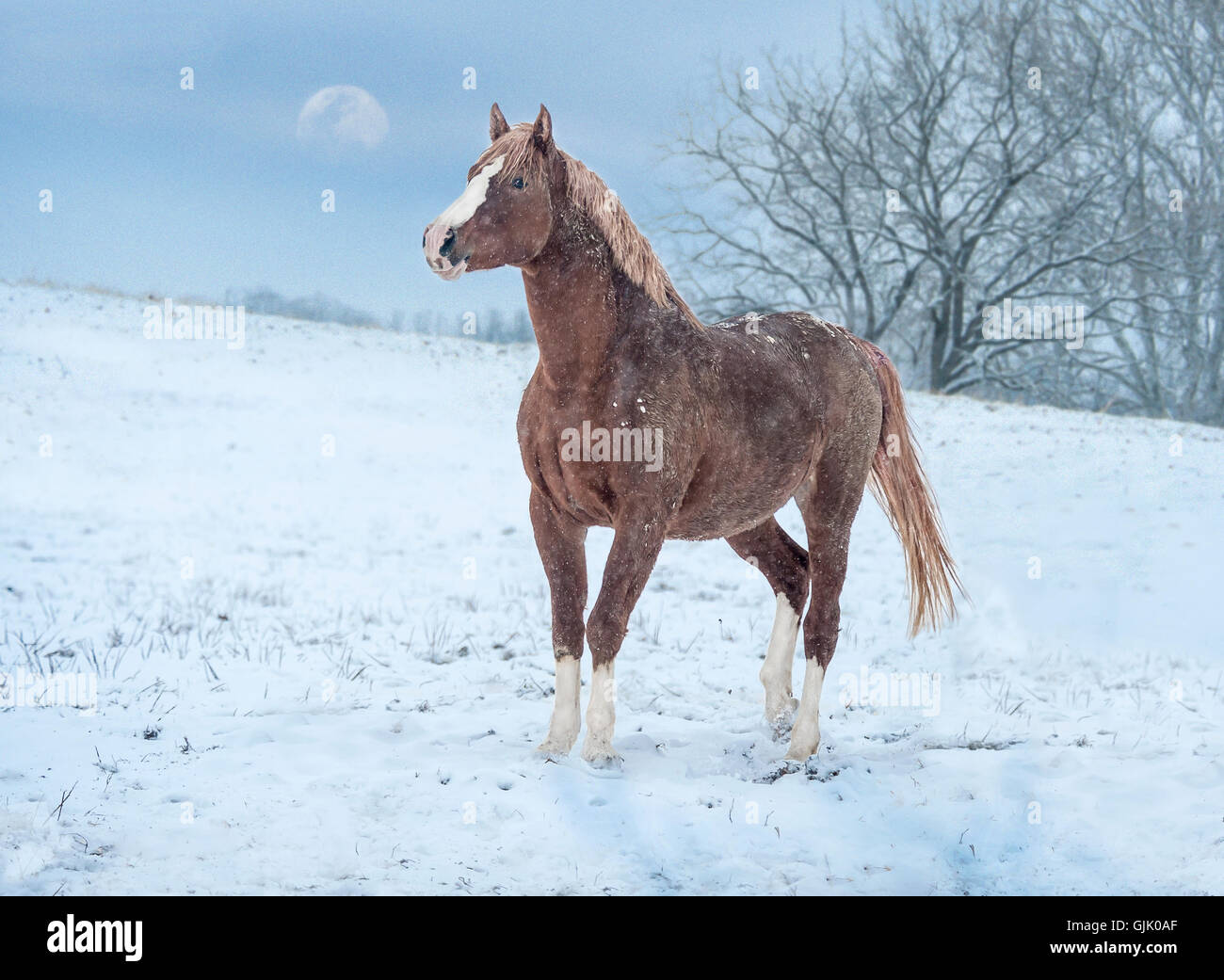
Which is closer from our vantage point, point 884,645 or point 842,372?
point 842,372

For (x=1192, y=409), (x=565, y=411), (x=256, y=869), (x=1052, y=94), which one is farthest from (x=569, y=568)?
(x=1192, y=409)

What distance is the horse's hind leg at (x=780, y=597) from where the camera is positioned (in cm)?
524

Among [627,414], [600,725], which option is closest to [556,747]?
[600,725]

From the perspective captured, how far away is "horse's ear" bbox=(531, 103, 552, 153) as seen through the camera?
391 centimetres

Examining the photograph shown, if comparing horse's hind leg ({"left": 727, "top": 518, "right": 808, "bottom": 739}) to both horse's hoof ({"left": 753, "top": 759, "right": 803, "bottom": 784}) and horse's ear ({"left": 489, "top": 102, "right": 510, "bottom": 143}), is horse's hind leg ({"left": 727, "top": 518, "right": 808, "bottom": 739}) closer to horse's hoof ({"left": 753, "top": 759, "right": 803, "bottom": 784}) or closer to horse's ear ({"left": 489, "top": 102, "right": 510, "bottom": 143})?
horse's hoof ({"left": 753, "top": 759, "right": 803, "bottom": 784})

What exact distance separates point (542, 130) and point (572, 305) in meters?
0.71

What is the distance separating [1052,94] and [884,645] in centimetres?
1889

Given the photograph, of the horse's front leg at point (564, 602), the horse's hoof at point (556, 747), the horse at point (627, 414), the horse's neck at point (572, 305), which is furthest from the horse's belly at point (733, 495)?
the horse's hoof at point (556, 747)

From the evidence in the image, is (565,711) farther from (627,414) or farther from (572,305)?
(572,305)

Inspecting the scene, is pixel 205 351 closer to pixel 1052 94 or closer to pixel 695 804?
pixel 695 804

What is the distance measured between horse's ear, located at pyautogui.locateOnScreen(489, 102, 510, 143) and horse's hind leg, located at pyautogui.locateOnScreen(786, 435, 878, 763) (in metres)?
2.24

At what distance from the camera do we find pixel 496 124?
413 centimetres

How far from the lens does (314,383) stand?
18062 millimetres

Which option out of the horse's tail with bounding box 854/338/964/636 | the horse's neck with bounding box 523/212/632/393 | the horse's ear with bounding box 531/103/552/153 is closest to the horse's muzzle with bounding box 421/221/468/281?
the horse's neck with bounding box 523/212/632/393
